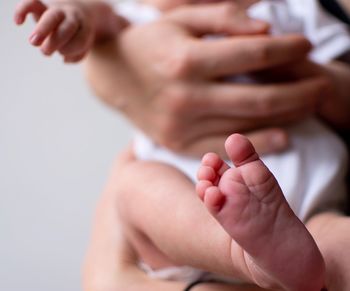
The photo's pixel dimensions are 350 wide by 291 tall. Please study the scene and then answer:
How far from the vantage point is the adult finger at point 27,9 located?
479 mm

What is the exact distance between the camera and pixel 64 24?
50 cm

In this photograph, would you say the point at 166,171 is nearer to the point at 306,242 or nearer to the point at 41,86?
the point at 306,242

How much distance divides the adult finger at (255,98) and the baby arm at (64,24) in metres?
0.11

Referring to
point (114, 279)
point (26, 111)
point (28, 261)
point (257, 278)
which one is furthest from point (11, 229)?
point (257, 278)

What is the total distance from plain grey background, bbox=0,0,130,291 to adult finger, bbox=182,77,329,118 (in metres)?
0.41

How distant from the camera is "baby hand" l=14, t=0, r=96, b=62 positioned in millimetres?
468

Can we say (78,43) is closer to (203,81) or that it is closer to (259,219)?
(203,81)

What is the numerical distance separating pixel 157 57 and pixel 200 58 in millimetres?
53

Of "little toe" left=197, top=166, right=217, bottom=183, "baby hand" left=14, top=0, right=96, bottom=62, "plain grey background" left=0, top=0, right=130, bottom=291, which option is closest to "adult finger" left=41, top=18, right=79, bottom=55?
"baby hand" left=14, top=0, right=96, bottom=62

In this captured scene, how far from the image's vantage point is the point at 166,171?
0.49 m

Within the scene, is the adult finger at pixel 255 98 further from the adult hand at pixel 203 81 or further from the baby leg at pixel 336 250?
the baby leg at pixel 336 250

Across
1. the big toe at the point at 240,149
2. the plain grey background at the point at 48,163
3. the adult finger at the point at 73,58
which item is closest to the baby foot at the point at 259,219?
the big toe at the point at 240,149

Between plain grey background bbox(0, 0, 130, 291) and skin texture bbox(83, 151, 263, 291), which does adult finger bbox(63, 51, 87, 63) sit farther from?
plain grey background bbox(0, 0, 130, 291)

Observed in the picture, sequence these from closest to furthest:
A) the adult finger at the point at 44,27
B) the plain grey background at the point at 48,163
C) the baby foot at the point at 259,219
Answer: the baby foot at the point at 259,219, the adult finger at the point at 44,27, the plain grey background at the point at 48,163
